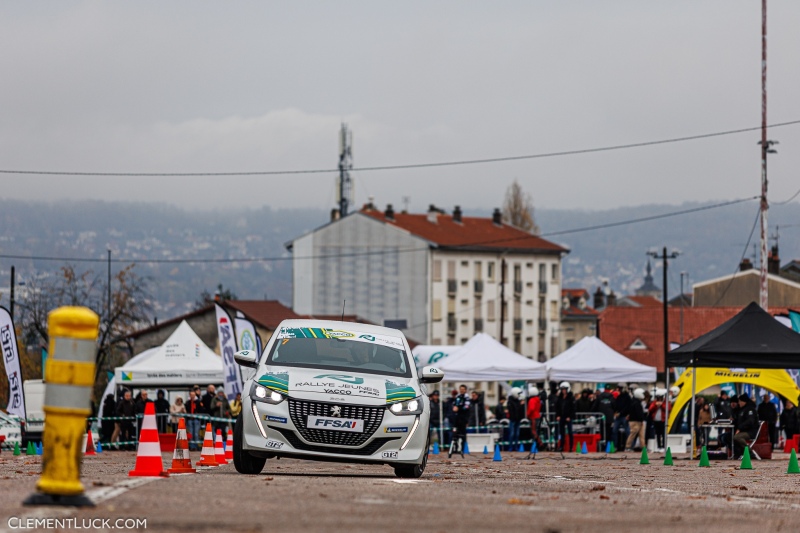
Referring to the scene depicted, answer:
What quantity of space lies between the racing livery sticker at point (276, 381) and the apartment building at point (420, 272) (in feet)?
330

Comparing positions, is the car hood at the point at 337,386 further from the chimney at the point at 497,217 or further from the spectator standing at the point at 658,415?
the chimney at the point at 497,217

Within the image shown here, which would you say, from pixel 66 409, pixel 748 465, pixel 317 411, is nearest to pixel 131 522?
pixel 66 409

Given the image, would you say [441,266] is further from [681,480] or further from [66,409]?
[66,409]

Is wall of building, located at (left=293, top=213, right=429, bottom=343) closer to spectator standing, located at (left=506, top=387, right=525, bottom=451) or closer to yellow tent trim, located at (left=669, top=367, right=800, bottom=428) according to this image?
spectator standing, located at (left=506, top=387, right=525, bottom=451)

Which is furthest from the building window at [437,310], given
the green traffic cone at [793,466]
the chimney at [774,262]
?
the green traffic cone at [793,466]

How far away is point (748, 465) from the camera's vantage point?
23359 mm

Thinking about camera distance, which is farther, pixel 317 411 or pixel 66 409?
pixel 317 411

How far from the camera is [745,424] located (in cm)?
2981

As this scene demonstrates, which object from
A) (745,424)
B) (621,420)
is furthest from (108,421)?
(745,424)

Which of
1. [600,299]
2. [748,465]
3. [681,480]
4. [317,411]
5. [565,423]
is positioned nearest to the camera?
[317,411]

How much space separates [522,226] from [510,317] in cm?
1599

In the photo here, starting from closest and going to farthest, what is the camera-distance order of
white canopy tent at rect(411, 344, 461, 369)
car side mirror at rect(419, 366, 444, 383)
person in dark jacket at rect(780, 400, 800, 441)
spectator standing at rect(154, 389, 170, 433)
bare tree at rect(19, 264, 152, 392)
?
1. car side mirror at rect(419, 366, 444, 383)
2. person in dark jacket at rect(780, 400, 800, 441)
3. spectator standing at rect(154, 389, 170, 433)
4. white canopy tent at rect(411, 344, 461, 369)
5. bare tree at rect(19, 264, 152, 392)

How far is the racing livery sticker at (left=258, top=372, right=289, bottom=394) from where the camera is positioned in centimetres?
1595

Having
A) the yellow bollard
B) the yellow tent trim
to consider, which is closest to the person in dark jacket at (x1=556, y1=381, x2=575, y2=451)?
the yellow tent trim
